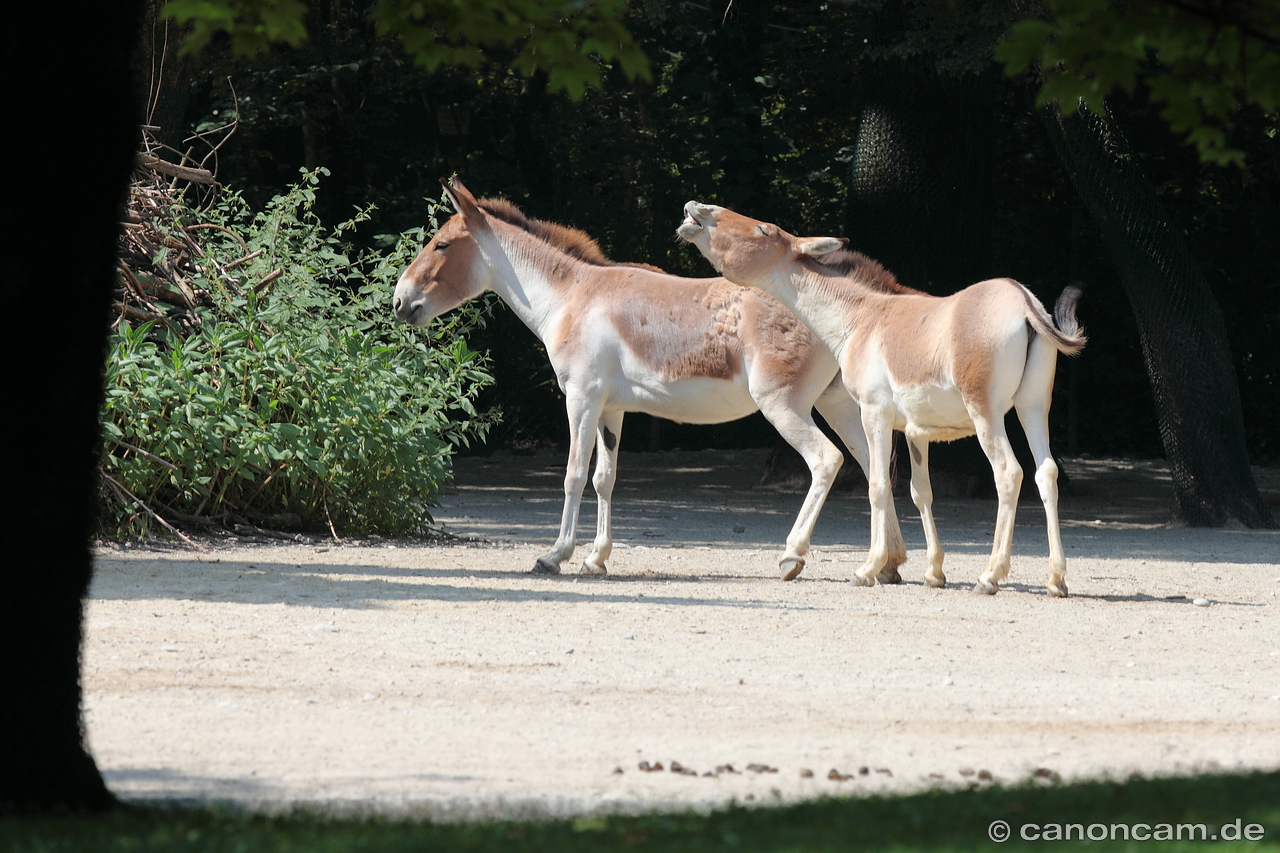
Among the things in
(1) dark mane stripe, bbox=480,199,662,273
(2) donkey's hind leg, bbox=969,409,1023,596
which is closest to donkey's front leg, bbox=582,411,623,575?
(1) dark mane stripe, bbox=480,199,662,273

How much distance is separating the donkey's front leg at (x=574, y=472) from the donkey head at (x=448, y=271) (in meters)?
1.27

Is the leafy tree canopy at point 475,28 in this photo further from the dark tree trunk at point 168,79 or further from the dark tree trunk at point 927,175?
the dark tree trunk at point 927,175

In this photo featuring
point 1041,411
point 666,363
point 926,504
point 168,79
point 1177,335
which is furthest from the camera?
point 168,79

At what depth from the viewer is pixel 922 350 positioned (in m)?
8.84

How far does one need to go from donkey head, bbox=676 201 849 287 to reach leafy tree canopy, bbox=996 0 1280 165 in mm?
5350

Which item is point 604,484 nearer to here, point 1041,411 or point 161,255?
point 1041,411

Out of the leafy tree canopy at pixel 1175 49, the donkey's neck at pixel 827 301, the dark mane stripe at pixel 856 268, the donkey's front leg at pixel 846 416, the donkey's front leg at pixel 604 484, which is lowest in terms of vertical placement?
the donkey's front leg at pixel 604 484

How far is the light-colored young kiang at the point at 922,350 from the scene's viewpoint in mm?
8516

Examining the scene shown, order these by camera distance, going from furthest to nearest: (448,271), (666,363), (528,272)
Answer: (448,271) → (528,272) → (666,363)

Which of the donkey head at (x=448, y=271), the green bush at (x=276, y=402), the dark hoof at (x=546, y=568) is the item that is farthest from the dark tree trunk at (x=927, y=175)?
the dark hoof at (x=546, y=568)

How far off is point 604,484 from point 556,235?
182 cm

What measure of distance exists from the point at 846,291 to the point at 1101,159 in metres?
5.69

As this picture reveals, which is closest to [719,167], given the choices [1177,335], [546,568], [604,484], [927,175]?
[927,175]

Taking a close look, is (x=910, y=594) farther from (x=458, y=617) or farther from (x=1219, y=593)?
(x=458, y=617)
